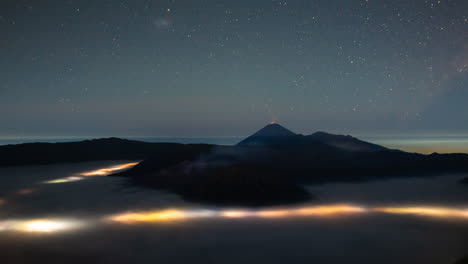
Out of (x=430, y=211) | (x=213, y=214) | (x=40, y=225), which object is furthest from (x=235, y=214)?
(x=430, y=211)

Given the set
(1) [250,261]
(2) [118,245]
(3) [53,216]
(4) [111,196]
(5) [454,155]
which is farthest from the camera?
(5) [454,155]

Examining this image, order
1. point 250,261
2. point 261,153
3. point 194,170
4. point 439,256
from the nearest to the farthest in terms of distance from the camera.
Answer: point 250,261
point 439,256
point 194,170
point 261,153

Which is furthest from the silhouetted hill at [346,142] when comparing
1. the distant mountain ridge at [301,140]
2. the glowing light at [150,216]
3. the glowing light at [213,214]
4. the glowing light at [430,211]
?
the glowing light at [150,216]

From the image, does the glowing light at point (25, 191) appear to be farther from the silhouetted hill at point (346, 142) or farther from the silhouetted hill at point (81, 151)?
the silhouetted hill at point (346, 142)

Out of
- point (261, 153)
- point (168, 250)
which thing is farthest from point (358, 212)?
point (261, 153)

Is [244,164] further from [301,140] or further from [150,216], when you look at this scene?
[301,140]

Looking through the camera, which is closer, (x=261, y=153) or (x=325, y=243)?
(x=325, y=243)

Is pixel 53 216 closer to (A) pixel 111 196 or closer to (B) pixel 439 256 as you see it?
(A) pixel 111 196
